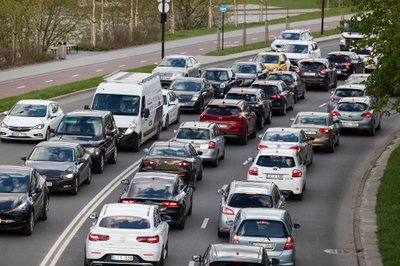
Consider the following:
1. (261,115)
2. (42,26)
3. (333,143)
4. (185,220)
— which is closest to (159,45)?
(42,26)

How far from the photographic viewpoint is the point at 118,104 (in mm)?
44000

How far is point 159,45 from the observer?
288ft

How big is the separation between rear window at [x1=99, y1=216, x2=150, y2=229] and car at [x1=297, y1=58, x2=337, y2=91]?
37810mm

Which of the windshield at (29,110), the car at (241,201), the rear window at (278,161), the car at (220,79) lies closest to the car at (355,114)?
the car at (220,79)

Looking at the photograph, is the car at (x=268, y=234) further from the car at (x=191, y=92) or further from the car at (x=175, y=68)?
the car at (x=175, y=68)

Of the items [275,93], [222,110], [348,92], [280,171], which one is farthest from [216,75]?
[280,171]

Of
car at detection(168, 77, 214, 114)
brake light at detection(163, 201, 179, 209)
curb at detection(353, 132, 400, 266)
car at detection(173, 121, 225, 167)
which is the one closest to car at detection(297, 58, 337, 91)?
car at detection(168, 77, 214, 114)

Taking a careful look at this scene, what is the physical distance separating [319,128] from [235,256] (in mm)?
→ 22731

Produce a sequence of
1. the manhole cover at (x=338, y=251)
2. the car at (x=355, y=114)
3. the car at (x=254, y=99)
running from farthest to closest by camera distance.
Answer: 1. the car at (x=254, y=99)
2. the car at (x=355, y=114)
3. the manhole cover at (x=338, y=251)

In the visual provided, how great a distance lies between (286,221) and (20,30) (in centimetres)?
5146

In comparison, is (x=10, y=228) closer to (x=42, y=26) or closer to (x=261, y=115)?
(x=261, y=115)

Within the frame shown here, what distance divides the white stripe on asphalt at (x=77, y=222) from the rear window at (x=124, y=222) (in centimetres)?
181

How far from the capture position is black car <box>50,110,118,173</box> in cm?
3944

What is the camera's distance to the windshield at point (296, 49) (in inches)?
2842
